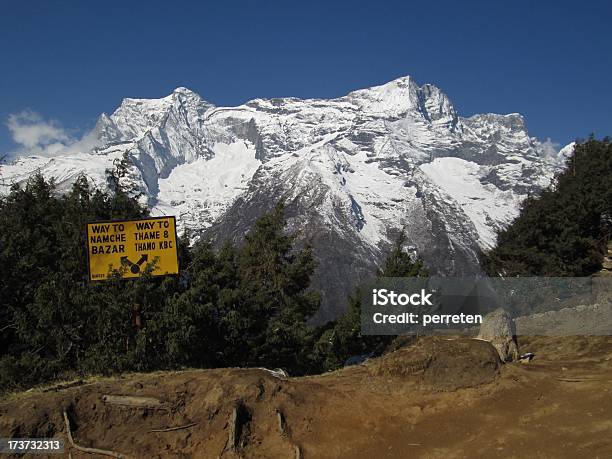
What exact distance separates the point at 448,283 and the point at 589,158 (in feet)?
83.7

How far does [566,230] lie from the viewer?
39469mm

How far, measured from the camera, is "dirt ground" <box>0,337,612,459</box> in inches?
416

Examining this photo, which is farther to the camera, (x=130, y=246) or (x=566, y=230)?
(x=566, y=230)

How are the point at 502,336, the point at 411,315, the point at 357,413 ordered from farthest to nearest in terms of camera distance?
the point at 411,315, the point at 502,336, the point at 357,413

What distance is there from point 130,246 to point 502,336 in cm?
1201

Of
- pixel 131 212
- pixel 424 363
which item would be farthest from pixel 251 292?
pixel 424 363

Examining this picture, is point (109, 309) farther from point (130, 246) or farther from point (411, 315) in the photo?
point (411, 315)

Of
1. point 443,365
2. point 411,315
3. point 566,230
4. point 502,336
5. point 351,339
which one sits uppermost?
point 566,230

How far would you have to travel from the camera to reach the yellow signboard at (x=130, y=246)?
16781mm

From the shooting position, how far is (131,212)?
29.2 metres

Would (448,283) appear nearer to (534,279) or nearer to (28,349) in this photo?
(534,279)

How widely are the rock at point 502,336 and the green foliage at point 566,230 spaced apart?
25262mm

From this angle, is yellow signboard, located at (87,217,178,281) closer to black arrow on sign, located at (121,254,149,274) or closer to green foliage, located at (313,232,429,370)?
black arrow on sign, located at (121,254,149,274)

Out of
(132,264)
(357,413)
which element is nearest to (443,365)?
(357,413)
